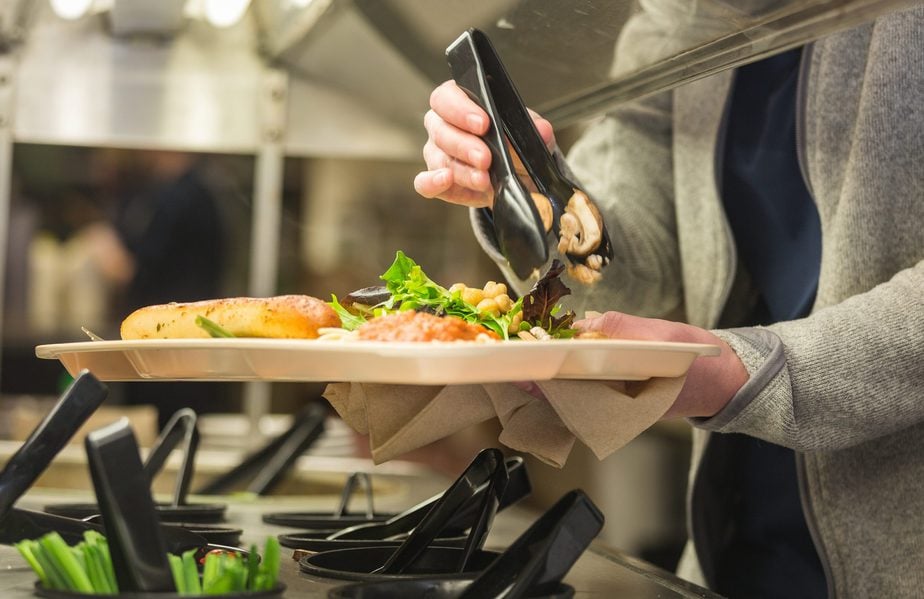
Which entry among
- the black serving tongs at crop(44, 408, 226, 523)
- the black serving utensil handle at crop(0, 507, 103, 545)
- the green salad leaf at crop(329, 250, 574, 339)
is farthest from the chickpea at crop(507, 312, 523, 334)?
the black serving tongs at crop(44, 408, 226, 523)

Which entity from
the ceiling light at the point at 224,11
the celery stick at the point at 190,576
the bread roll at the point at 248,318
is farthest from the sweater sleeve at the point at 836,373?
Result: the ceiling light at the point at 224,11

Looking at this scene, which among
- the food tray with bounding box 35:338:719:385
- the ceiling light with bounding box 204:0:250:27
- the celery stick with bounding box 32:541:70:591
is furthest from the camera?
the ceiling light with bounding box 204:0:250:27

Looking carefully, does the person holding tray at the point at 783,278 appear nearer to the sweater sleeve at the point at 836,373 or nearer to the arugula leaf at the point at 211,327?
the sweater sleeve at the point at 836,373

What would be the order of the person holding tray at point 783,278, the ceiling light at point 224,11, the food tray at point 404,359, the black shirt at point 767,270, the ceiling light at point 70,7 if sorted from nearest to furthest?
1. the food tray at point 404,359
2. the person holding tray at point 783,278
3. the black shirt at point 767,270
4. the ceiling light at point 224,11
5. the ceiling light at point 70,7

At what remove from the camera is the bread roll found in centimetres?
87

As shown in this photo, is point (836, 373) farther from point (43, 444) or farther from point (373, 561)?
point (43, 444)

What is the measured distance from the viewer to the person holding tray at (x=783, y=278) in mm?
1003

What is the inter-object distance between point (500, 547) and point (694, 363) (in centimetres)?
50

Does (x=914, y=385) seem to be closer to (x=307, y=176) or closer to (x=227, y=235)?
(x=227, y=235)

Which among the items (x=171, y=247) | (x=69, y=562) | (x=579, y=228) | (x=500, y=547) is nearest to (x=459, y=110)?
(x=579, y=228)

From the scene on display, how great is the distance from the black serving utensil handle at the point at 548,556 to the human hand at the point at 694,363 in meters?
0.16

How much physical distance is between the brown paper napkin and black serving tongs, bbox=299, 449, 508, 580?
0.18 feet

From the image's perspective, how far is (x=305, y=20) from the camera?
5.90 ft

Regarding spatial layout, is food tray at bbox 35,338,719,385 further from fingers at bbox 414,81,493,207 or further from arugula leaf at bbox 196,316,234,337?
fingers at bbox 414,81,493,207
